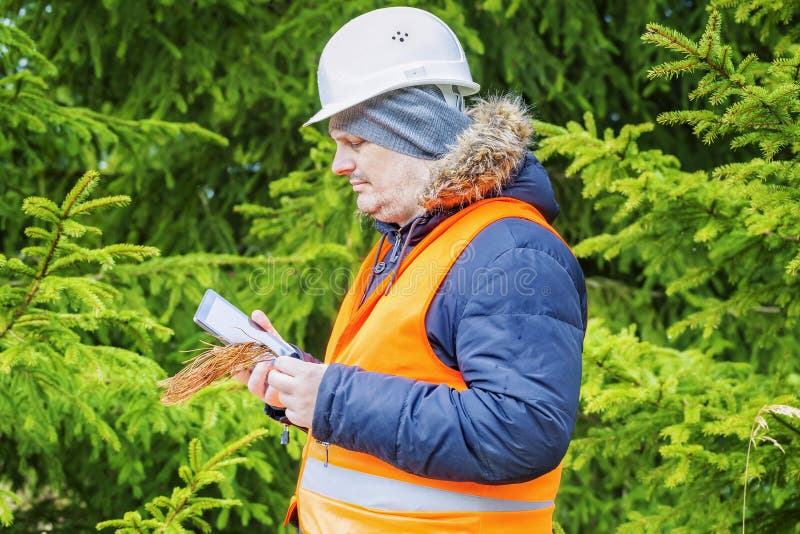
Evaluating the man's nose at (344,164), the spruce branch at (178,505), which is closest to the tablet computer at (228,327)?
the man's nose at (344,164)

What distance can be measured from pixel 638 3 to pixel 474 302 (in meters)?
3.76

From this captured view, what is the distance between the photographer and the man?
1696 mm

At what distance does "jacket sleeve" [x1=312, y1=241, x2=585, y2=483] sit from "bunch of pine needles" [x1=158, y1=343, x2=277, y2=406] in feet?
1.03

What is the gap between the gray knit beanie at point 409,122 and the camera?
2.07 m

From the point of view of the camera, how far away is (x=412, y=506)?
1.83 metres

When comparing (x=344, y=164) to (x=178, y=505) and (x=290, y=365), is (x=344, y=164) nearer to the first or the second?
(x=290, y=365)

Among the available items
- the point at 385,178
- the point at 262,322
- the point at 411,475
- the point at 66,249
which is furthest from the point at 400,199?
the point at 66,249

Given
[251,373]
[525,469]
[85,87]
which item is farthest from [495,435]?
[85,87]

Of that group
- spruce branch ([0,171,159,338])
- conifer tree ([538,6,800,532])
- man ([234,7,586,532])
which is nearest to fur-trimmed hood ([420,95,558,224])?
man ([234,7,586,532])

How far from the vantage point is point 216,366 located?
203 cm

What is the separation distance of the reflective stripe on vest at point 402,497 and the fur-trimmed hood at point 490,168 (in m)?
0.63

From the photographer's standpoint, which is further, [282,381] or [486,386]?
[282,381]

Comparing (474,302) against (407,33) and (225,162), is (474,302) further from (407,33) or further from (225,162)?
(225,162)

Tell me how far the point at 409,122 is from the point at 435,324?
531 mm
